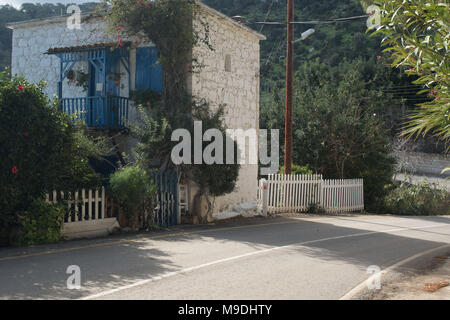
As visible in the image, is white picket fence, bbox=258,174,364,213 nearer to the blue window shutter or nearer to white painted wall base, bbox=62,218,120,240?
the blue window shutter

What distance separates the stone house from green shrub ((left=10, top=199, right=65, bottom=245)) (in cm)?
552

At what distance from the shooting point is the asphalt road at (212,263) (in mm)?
6395

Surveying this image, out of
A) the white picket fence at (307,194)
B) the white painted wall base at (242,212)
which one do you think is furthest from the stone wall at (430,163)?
the white painted wall base at (242,212)

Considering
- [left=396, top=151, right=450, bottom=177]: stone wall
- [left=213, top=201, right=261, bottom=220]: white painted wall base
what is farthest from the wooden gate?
[left=396, top=151, right=450, bottom=177]: stone wall

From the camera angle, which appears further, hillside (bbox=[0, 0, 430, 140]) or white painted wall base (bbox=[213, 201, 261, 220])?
hillside (bbox=[0, 0, 430, 140])

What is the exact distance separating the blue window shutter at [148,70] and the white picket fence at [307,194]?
5154 mm

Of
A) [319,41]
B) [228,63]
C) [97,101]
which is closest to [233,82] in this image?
[228,63]

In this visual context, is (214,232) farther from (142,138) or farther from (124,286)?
(124,286)

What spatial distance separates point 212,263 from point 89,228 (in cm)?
395

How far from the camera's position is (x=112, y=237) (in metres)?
11.1

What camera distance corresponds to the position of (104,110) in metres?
15.4

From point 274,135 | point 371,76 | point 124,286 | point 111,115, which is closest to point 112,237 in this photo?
point 124,286

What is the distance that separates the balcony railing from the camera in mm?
15414

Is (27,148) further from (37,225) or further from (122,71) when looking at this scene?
(122,71)
